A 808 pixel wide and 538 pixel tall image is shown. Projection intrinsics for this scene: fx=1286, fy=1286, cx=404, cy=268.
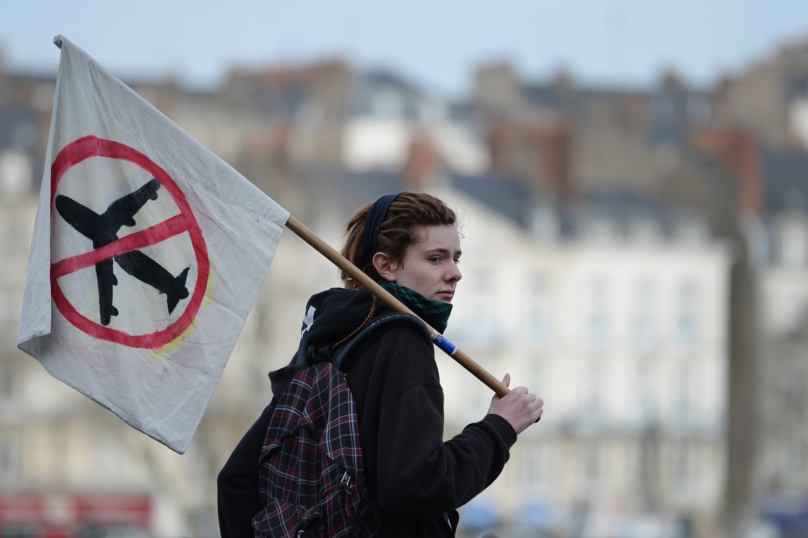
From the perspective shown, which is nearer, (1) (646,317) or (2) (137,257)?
(2) (137,257)

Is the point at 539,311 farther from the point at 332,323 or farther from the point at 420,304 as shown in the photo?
the point at 332,323

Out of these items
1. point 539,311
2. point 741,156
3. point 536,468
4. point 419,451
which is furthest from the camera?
point 741,156

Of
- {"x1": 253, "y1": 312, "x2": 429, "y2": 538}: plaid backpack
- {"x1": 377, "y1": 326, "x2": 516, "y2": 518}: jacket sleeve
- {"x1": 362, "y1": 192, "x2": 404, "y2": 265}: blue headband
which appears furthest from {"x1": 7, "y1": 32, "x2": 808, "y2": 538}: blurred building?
{"x1": 377, "y1": 326, "x2": 516, "y2": 518}: jacket sleeve

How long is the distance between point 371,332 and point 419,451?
12.2 inches

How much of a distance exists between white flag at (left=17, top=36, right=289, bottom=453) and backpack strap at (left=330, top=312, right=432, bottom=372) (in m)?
0.37

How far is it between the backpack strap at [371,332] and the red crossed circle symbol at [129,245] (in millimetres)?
444

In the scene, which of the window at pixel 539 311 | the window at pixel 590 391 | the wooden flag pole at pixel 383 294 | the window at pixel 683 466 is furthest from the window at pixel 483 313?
the wooden flag pole at pixel 383 294

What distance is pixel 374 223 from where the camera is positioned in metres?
2.91

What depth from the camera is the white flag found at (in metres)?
2.95

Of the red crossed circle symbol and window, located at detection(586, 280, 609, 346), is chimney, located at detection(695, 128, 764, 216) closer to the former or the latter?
window, located at detection(586, 280, 609, 346)

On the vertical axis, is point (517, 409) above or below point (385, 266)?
below

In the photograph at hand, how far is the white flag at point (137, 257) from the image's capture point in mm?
2953

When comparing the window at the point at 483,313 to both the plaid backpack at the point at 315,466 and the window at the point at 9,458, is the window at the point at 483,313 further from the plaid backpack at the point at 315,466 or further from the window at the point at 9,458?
the plaid backpack at the point at 315,466

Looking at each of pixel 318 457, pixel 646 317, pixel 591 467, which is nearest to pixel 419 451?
pixel 318 457
